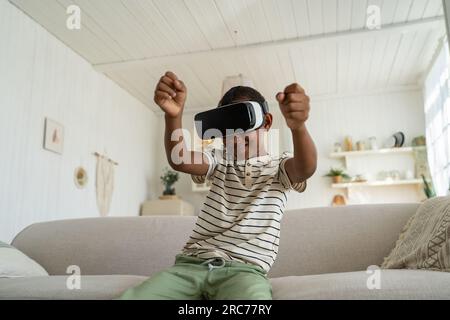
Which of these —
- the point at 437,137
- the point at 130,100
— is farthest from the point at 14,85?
the point at 437,137

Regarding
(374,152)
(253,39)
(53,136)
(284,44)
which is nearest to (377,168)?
(374,152)

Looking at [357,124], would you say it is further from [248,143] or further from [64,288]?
[64,288]

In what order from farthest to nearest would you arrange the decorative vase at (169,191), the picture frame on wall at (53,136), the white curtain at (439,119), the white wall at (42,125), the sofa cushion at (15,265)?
the decorative vase at (169,191) → the white curtain at (439,119) → the picture frame on wall at (53,136) → the white wall at (42,125) → the sofa cushion at (15,265)

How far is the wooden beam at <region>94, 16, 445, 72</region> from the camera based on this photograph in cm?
303

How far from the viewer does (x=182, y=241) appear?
141 centimetres

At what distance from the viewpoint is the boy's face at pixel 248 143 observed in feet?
3.25

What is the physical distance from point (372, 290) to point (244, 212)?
322mm

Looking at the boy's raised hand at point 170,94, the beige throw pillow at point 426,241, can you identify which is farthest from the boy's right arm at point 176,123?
the beige throw pillow at point 426,241

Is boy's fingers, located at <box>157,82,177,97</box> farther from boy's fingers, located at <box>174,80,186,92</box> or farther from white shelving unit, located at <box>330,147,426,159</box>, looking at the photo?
white shelving unit, located at <box>330,147,426,159</box>

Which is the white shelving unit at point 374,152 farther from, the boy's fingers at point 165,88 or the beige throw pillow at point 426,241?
the boy's fingers at point 165,88

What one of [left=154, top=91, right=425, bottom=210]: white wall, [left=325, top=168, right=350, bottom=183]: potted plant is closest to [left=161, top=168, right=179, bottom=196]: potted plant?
[left=154, top=91, right=425, bottom=210]: white wall

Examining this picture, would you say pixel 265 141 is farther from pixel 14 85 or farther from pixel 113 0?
pixel 14 85

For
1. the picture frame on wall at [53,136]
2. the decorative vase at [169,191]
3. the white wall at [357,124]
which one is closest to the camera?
the picture frame on wall at [53,136]

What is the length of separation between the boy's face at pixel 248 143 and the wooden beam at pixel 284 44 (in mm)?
2417
